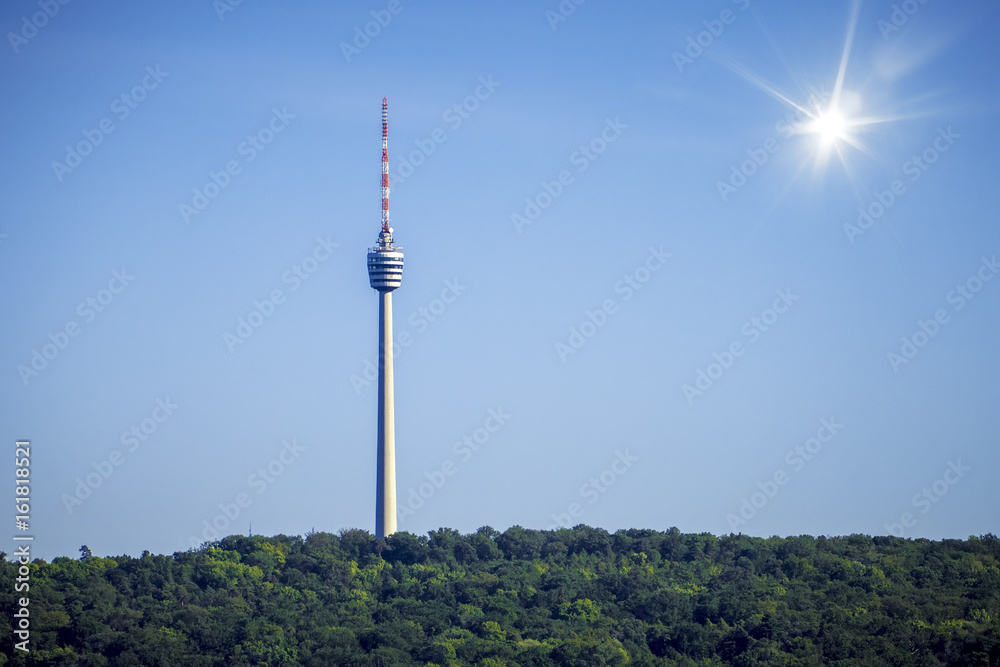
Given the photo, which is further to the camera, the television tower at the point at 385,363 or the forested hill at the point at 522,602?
the television tower at the point at 385,363

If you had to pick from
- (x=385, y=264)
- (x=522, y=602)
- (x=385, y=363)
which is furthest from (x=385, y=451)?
(x=522, y=602)

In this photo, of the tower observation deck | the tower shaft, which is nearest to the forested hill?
the tower shaft

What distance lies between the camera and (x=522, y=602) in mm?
146000

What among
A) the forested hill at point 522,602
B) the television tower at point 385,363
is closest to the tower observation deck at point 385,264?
the television tower at point 385,363

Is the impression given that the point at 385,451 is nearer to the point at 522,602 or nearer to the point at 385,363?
the point at 385,363

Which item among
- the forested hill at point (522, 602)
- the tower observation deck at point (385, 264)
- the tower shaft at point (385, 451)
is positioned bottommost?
the forested hill at point (522, 602)

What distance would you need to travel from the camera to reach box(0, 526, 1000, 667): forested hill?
12044cm

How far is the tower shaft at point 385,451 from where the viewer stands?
186750 millimetres

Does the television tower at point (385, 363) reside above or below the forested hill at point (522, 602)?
above

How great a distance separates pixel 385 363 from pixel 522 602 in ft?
165

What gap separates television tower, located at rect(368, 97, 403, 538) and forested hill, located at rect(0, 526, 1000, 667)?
7877 mm

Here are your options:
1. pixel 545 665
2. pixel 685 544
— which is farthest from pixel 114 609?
pixel 685 544

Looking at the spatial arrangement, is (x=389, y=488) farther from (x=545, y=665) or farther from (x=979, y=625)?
(x=979, y=625)

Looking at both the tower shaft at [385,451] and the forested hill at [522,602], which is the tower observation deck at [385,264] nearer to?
the tower shaft at [385,451]
